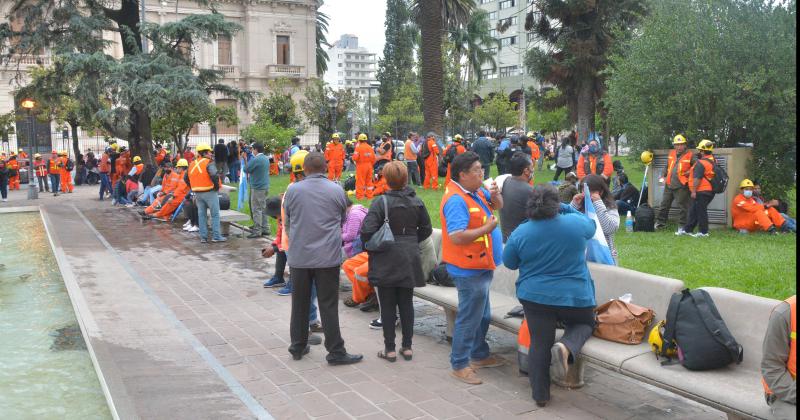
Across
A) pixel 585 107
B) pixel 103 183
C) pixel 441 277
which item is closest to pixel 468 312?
pixel 441 277

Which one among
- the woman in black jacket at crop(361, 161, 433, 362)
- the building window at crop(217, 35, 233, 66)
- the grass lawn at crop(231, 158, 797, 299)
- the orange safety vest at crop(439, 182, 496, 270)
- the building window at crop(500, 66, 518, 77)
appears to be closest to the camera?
the orange safety vest at crop(439, 182, 496, 270)

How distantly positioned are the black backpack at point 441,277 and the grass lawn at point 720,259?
2996 mm

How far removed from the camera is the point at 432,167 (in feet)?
67.7

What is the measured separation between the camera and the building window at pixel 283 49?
185 ft

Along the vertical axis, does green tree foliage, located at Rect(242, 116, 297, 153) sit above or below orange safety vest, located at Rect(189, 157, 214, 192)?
above

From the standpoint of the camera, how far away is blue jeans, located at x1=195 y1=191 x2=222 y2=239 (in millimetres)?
13258

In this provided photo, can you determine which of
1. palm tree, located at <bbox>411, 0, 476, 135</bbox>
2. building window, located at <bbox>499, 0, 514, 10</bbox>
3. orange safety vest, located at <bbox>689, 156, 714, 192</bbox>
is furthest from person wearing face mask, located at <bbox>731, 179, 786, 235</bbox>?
building window, located at <bbox>499, 0, 514, 10</bbox>

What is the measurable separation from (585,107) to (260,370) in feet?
88.0

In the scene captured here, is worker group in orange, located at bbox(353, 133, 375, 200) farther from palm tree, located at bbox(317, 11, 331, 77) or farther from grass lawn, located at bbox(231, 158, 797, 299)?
palm tree, located at bbox(317, 11, 331, 77)

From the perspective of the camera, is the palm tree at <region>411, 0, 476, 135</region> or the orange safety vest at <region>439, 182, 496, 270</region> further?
the palm tree at <region>411, 0, 476, 135</region>

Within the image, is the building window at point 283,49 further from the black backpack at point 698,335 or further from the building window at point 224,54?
the black backpack at point 698,335

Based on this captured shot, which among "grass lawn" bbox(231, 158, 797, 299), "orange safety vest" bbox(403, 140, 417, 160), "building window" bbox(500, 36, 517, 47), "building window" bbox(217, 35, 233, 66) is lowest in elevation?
"grass lawn" bbox(231, 158, 797, 299)

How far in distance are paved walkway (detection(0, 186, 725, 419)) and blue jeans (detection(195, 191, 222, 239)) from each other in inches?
111

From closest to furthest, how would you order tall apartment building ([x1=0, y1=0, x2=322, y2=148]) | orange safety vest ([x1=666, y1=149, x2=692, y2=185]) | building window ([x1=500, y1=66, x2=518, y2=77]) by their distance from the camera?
orange safety vest ([x1=666, y1=149, x2=692, y2=185]), tall apartment building ([x1=0, y1=0, x2=322, y2=148]), building window ([x1=500, y1=66, x2=518, y2=77])
